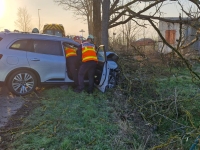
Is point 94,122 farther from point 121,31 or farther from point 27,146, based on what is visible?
point 121,31

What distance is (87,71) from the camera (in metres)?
6.96

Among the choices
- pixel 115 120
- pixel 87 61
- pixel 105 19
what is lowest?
pixel 115 120

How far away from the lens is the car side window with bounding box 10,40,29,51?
6543 millimetres

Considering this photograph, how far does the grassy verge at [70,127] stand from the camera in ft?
12.3

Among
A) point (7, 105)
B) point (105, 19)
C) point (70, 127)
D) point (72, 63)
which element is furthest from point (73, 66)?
point (105, 19)

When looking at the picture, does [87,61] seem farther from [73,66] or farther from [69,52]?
[69,52]

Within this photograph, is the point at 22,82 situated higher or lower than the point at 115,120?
higher

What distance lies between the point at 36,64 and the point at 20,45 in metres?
0.66

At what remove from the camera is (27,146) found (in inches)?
143

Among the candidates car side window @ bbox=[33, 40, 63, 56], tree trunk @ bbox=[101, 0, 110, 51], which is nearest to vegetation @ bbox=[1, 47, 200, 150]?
car side window @ bbox=[33, 40, 63, 56]

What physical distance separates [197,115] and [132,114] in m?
1.61

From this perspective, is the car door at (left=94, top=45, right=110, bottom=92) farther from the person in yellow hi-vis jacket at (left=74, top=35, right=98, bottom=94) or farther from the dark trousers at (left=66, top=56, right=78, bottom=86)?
the dark trousers at (left=66, top=56, right=78, bottom=86)

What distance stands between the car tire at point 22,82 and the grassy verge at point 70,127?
0.85 metres

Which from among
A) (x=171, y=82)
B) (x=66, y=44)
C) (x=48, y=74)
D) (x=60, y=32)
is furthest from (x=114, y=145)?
(x=60, y=32)
